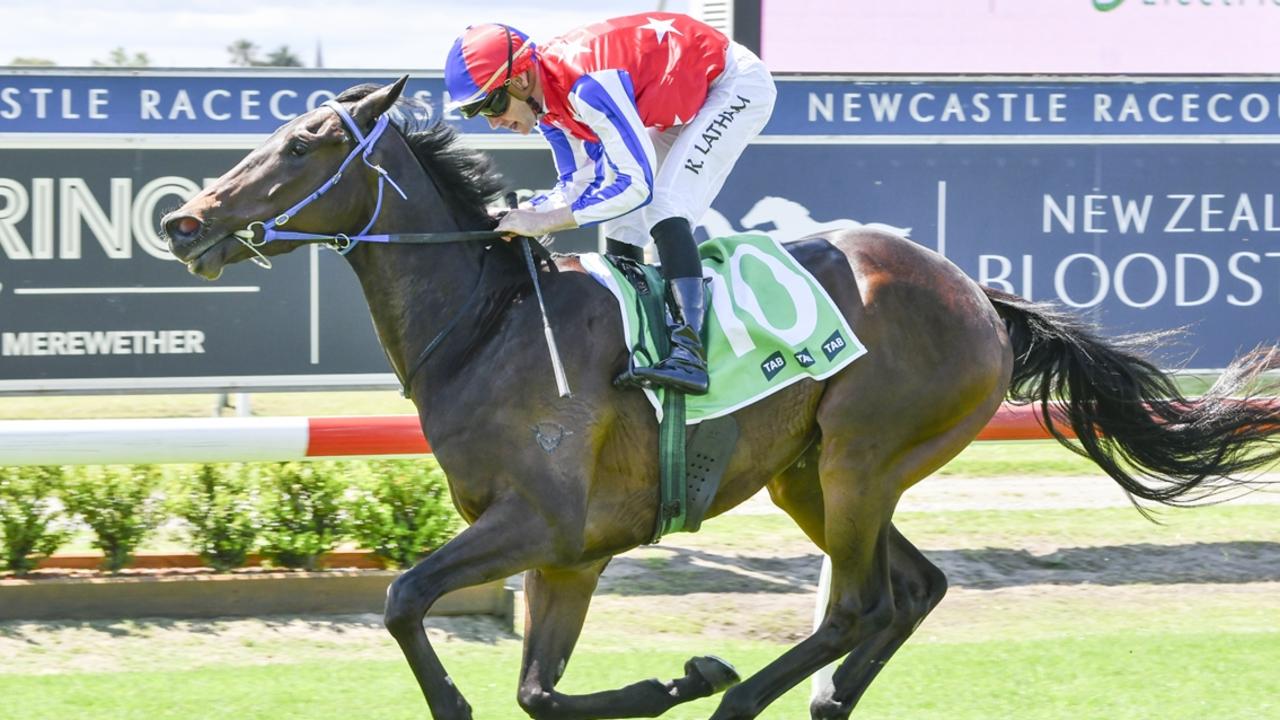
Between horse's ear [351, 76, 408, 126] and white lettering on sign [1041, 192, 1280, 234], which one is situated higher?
horse's ear [351, 76, 408, 126]

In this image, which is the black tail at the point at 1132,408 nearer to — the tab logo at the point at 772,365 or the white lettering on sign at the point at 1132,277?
the tab logo at the point at 772,365

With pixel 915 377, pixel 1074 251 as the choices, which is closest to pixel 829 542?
pixel 915 377

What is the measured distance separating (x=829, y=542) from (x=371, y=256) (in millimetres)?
1512

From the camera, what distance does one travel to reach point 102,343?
730cm

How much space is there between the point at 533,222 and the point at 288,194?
Answer: 63 cm

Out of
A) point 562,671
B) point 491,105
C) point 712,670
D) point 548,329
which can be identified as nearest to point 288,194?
point 491,105

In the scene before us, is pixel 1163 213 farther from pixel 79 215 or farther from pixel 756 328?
pixel 79 215

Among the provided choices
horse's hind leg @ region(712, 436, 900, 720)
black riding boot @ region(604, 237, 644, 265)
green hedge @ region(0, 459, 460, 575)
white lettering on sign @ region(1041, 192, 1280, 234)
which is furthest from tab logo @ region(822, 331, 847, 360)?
white lettering on sign @ region(1041, 192, 1280, 234)

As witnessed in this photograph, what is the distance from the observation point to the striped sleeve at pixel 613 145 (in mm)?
4266

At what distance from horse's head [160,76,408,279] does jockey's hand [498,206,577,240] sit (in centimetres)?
36

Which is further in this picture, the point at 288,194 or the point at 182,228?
the point at 288,194

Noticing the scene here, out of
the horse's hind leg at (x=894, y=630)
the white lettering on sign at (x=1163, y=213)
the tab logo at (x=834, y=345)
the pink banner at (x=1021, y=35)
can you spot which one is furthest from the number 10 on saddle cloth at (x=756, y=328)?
the pink banner at (x=1021, y=35)

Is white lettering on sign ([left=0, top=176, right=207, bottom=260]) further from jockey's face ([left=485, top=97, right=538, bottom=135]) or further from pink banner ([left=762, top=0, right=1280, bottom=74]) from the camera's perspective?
pink banner ([left=762, top=0, right=1280, bottom=74])

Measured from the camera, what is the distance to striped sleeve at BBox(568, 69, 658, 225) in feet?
14.0
